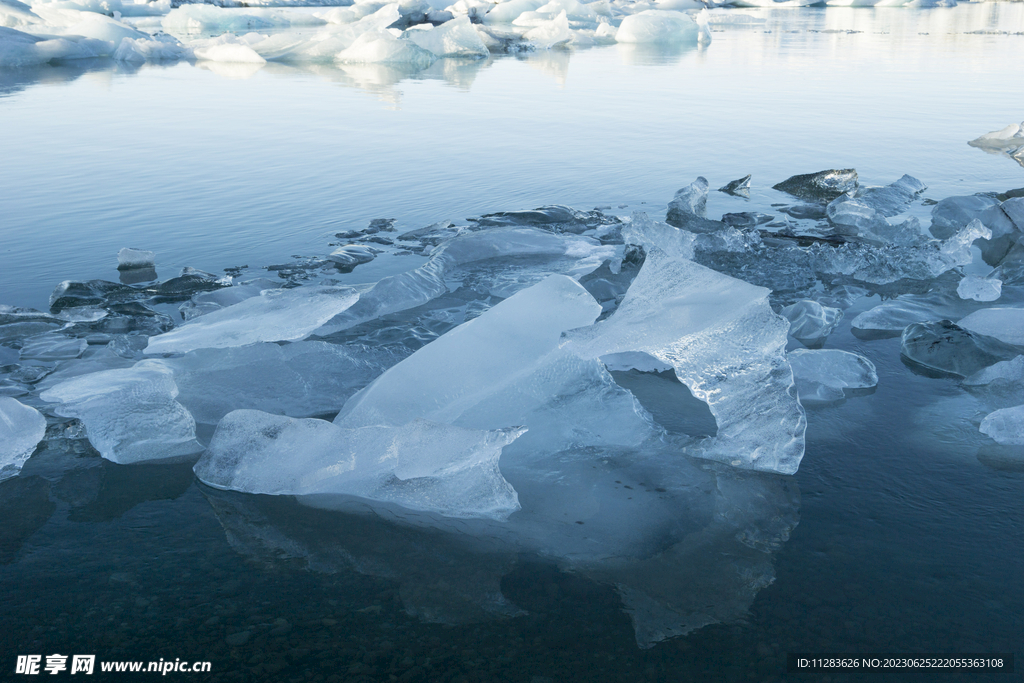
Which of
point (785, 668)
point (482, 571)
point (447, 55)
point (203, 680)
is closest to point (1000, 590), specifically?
point (785, 668)

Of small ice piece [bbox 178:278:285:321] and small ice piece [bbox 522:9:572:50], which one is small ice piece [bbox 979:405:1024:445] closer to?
small ice piece [bbox 178:278:285:321]

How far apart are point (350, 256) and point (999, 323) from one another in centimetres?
286

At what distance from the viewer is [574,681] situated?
1.39 metres

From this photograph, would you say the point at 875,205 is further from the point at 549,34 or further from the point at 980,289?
the point at 549,34

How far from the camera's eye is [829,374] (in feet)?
8.18

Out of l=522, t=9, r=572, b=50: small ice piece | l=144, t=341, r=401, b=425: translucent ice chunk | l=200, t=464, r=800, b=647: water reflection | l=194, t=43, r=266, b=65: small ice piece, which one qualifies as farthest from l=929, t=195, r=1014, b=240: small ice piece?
l=522, t=9, r=572, b=50: small ice piece

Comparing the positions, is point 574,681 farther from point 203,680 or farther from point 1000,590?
point 1000,590

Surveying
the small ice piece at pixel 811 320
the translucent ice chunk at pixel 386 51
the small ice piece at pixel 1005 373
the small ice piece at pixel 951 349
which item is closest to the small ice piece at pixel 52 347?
the small ice piece at pixel 811 320

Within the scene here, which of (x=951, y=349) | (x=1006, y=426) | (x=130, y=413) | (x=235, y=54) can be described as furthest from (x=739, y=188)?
(x=235, y=54)

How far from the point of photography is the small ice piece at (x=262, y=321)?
2.60m

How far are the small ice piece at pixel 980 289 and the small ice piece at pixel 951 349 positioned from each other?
0.56 meters

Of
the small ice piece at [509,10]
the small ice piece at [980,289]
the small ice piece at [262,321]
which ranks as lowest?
the small ice piece at [980,289]

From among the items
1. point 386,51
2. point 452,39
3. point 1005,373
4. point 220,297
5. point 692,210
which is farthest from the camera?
point 452,39

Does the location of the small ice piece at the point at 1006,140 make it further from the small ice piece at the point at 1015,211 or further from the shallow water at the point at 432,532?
the small ice piece at the point at 1015,211
